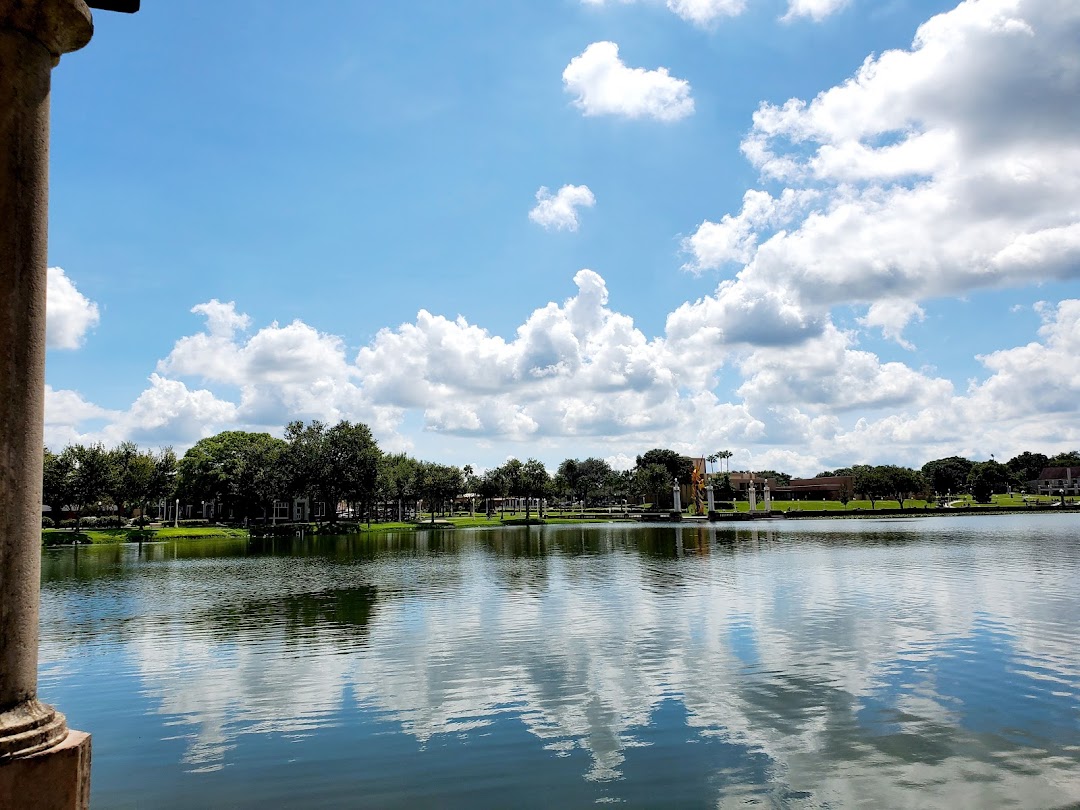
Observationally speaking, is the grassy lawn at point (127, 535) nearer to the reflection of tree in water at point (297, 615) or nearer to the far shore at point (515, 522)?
the far shore at point (515, 522)

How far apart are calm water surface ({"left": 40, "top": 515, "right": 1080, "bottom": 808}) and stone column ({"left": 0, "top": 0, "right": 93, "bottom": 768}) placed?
258 inches

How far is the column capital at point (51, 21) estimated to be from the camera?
530 cm

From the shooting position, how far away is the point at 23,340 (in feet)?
17.2

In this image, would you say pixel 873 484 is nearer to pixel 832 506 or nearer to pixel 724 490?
pixel 832 506

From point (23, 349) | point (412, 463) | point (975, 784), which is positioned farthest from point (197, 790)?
point (412, 463)

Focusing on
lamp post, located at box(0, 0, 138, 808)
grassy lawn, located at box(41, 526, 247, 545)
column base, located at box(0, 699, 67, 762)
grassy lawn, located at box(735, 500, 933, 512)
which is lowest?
grassy lawn, located at box(735, 500, 933, 512)

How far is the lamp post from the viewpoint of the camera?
16.2 ft

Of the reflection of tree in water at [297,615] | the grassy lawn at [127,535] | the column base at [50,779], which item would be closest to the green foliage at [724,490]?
the grassy lawn at [127,535]

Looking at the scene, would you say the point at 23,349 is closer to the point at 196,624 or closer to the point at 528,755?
the point at 528,755

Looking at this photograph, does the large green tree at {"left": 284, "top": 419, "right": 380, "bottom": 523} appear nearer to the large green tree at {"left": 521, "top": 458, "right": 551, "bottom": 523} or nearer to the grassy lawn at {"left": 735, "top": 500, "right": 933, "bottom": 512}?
the large green tree at {"left": 521, "top": 458, "right": 551, "bottom": 523}

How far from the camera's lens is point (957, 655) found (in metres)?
19.5

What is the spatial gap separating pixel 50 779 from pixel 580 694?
1241 centimetres

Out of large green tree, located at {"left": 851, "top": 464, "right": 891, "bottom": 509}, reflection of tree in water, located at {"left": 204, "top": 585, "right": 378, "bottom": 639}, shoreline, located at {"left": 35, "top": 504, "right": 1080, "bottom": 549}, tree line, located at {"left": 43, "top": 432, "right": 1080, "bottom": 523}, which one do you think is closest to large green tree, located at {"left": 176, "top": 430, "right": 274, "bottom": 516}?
tree line, located at {"left": 43, "top": 432, "right": 1080, "bottom": 523}

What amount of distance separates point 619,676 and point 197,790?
9706 millimetres
